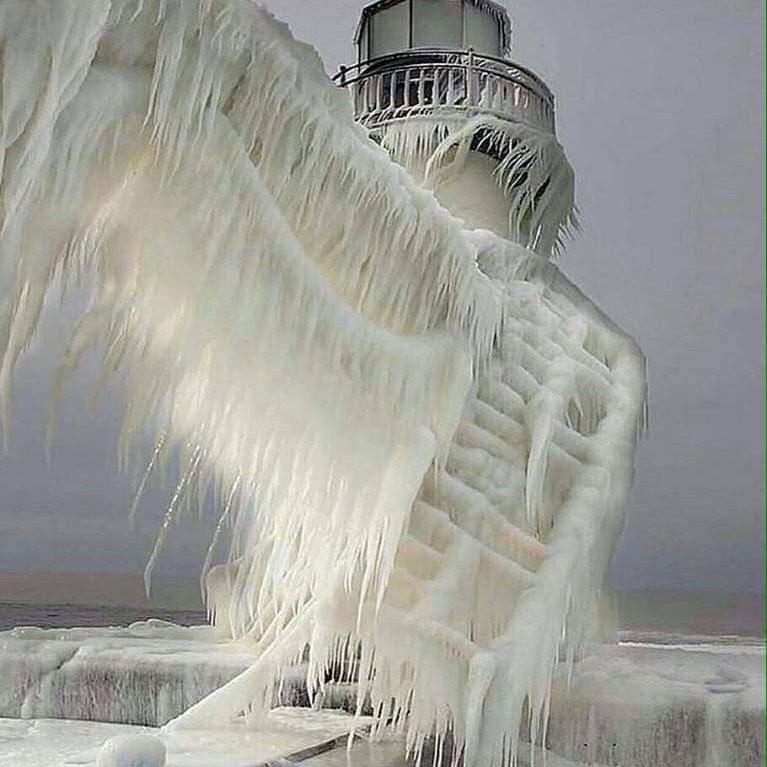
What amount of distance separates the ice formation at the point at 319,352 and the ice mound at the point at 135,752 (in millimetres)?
348

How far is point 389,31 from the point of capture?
2.89 metres

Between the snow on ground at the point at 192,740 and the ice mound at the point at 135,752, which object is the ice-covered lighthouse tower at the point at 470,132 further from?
the ice mound at the point at 135,752

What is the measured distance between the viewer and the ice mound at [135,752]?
185 cm

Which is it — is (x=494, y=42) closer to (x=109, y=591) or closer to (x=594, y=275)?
(x=594, y=275)

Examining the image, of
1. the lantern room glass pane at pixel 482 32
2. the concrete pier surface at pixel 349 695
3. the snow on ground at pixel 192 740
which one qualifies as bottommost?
the snow on ground at pixel 192 740

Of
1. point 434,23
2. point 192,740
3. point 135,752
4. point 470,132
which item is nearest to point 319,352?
point 135,752

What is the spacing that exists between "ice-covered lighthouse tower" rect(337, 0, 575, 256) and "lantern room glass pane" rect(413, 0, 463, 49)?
0.10 meters

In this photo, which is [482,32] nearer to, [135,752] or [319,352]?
[319,352]

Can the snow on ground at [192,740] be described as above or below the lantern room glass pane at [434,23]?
below

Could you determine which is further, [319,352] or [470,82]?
[470,82]

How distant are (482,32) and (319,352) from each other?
50.8 inches

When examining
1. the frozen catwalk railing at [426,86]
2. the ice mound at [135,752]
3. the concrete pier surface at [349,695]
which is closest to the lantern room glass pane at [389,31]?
the frozen catwalk railing at [426,86]

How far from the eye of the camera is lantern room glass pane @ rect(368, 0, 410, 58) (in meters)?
2.87

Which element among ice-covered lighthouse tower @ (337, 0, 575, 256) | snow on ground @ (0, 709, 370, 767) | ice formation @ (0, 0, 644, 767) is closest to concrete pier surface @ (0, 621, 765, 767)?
snow on ground @ (0, 709, 370, 767)
